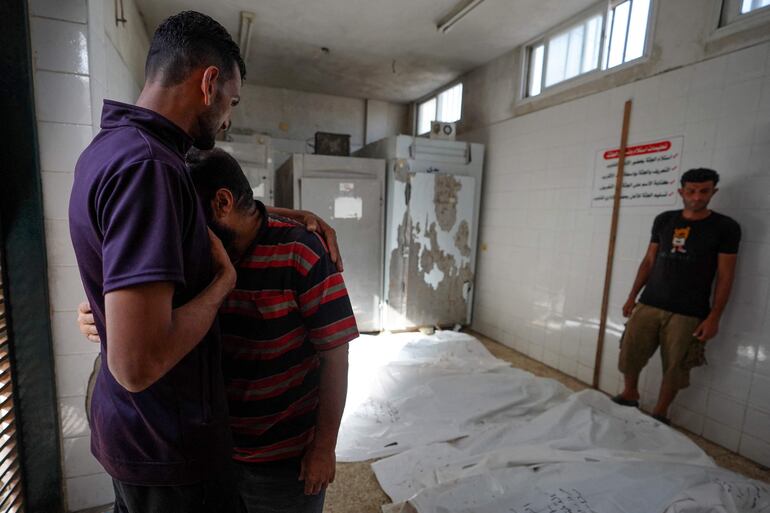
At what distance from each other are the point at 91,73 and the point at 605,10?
3.41 m

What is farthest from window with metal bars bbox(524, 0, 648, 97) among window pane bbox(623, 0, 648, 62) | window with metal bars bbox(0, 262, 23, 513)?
window with metal bars bbox(0, 262, 23, 513)

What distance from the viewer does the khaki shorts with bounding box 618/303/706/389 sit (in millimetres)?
2273

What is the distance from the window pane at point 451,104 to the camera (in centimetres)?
479

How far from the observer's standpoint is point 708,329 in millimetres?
2188

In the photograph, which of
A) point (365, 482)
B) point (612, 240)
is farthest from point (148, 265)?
point (612, 240)

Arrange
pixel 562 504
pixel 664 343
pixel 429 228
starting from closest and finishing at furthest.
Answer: pixel 562 504, pixel 664 343, pixel 429 228

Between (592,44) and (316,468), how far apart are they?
3.66m

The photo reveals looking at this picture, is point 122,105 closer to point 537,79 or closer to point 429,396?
point 429,396

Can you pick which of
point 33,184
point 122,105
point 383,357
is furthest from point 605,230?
point 33,184

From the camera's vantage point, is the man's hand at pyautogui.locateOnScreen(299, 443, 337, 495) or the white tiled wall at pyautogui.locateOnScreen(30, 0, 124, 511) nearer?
the man's hand at pyautogui.locateOnScreen(299, 443, 337, 495)

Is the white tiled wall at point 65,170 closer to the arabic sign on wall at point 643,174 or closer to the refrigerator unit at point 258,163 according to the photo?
the refrigerator unit at point 258,163

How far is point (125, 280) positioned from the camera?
541 mm

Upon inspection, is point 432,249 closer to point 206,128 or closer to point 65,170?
point 65,170

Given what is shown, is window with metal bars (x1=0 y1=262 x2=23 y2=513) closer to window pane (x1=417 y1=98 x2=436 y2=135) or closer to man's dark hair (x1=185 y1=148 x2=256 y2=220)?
man's dark hair (x1=185 y1=148 x2=256 y2=220)
